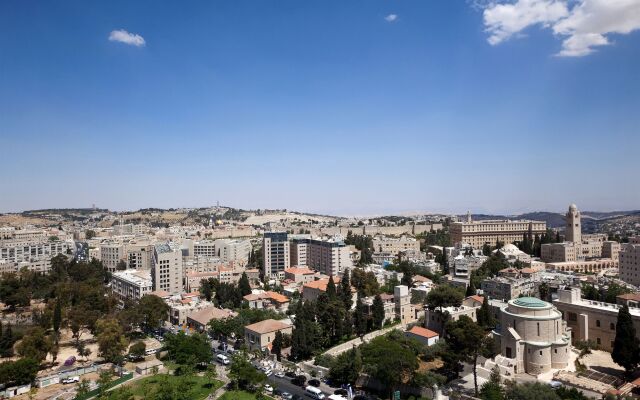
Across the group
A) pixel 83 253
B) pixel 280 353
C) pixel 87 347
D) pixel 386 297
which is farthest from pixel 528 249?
pixel 83 253

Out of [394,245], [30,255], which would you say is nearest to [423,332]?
[394,245]

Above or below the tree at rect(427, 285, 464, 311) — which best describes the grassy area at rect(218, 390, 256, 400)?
below

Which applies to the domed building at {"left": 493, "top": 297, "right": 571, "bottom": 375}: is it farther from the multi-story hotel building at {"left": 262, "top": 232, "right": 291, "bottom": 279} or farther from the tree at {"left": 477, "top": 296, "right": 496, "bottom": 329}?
the multi-story hotel building at {"left": 262, "top": 232, "right": 291, "bottom": 279}

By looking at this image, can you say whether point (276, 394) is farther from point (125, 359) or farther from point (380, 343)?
point (125, 359)

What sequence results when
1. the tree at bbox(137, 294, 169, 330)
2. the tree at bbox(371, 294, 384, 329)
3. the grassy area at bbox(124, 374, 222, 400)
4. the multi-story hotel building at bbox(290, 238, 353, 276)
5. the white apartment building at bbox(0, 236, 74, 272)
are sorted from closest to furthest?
the grassy area at bbox(124, 374, 222, 400) → the tree at bbox(371, 294, 384, 329) → the tree at bbox(137, 294, 169, 330) → the multi-story hotel building at bbox(290, 238, 353, 276) → the white apartment building at bbox(0, 236, 74, 272)

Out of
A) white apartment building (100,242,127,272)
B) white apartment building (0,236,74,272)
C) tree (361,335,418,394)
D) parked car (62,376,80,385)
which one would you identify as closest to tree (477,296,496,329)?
tree (361,335,418,394)

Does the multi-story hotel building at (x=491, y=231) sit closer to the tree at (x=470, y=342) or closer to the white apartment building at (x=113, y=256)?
the white apartment building at (x=113, y=256)
